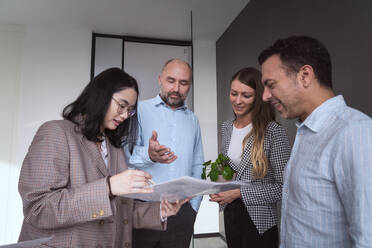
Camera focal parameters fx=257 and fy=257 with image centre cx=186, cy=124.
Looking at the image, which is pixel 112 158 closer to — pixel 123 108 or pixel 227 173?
pixel 123 108

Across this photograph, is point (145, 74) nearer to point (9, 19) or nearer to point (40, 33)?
point (40, 33)

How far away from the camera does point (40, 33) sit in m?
3.85

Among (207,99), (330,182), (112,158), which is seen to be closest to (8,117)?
(207,99)

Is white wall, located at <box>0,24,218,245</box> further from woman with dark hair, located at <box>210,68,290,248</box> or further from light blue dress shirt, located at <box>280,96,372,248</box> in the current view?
light blue dress shirt, located at <box>280,96,372,248</box>

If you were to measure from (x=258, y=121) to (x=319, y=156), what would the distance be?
75cm

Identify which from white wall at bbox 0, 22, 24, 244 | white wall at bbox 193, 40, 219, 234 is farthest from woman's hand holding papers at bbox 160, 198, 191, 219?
white wall at bbox 0, 22, 24, 244

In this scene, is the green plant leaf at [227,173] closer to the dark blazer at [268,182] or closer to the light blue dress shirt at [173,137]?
the dark blazer at [268,182]

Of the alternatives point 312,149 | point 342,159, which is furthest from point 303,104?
point 342,159

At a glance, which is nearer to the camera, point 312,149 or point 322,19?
point 312,149

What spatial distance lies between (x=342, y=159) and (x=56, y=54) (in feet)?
13.5

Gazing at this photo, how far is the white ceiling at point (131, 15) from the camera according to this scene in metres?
3.24

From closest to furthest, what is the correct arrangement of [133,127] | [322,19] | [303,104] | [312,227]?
[312,227] < [303,104] < [133,127] < [322,19]

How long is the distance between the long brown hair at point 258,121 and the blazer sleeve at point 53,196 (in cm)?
86

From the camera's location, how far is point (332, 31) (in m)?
1.74
